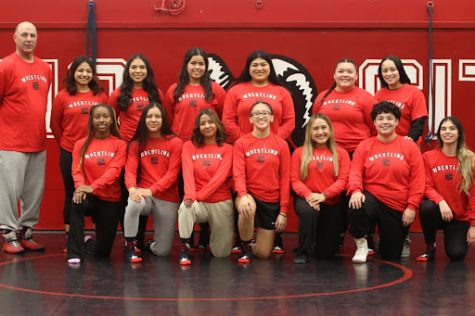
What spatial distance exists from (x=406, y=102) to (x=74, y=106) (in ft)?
8.53

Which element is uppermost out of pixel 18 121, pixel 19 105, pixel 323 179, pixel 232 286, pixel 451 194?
pixel 19 105

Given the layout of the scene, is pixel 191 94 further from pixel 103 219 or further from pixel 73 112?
pixel 103 219

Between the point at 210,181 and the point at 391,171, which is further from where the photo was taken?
the point at 210,181

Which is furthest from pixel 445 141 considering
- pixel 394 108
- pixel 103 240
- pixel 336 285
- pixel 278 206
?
pixel 103 240

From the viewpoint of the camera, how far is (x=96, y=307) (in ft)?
13.8

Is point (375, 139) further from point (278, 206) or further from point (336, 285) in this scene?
point (336, 285)

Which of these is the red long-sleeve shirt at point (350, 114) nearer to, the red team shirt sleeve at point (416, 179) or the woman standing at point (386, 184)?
the woman standing at point (386, 184)

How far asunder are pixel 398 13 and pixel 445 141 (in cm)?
180

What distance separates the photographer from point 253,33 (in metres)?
7.25

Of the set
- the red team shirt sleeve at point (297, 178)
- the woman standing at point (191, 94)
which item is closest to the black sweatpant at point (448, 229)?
the red team shirt sleeve at point (297, 178)

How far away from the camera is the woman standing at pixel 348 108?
6.04m

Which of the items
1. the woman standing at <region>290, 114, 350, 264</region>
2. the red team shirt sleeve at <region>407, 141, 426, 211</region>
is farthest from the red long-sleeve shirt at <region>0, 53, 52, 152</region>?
the red team shirt sleeve at <region>407, 141, 426, 211</region>

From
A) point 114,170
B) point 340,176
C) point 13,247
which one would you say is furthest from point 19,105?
point 340,176

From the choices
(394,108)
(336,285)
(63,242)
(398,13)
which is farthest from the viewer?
(398,13)
